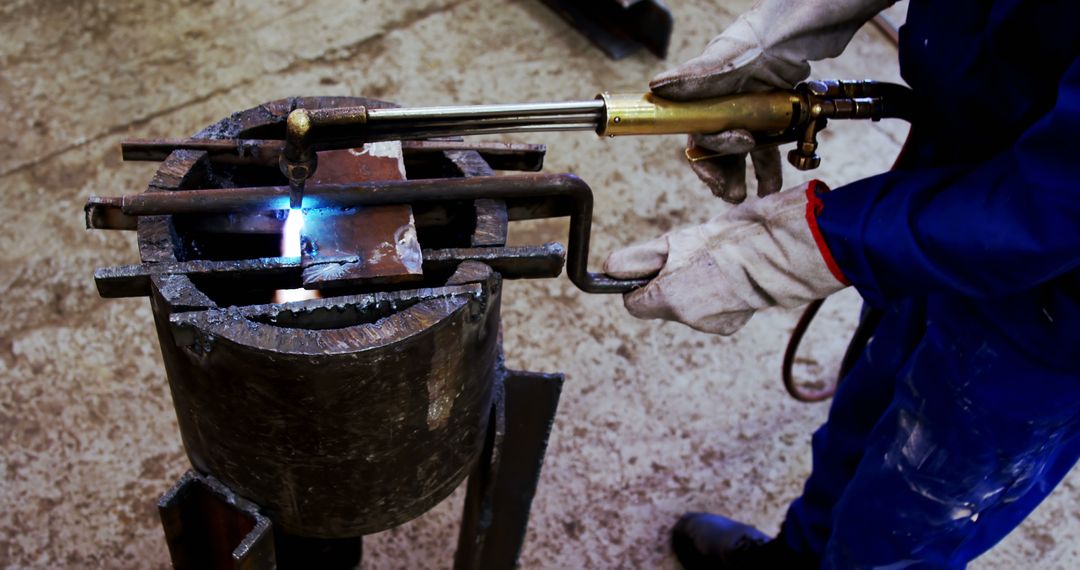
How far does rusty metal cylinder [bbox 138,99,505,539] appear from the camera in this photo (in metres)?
1.44

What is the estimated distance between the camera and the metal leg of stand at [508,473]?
6.36ft

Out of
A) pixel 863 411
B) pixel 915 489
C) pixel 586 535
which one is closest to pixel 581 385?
pixel 586 535

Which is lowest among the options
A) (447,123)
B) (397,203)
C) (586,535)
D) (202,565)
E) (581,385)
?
(586,535)

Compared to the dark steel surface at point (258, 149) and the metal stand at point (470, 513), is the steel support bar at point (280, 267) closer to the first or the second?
the dark steel surface at point (258, 149)

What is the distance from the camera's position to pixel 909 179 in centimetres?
170

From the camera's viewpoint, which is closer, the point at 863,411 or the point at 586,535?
the point at 863,411

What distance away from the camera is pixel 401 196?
1.63 metres

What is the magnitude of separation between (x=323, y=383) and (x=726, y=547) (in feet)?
4.43

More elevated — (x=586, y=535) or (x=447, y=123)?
(x=447, y=123)

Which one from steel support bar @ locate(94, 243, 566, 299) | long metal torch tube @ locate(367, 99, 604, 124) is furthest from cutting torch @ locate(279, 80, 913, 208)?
steel support bar @ locate(94, 243, 566, 299)

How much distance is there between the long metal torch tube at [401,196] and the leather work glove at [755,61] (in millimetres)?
233

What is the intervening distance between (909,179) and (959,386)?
391mm

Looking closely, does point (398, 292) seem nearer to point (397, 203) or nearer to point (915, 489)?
point (397, 203)

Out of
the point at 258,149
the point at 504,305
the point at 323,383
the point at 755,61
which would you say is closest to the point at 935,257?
the point at 755,61
